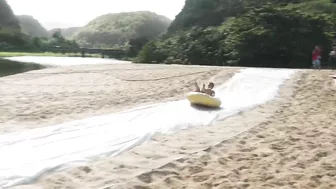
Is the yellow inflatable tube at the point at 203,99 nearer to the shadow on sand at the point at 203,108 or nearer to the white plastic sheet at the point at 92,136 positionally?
the shadow on sand at the point at 203,108

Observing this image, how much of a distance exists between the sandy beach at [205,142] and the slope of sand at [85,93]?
20mm

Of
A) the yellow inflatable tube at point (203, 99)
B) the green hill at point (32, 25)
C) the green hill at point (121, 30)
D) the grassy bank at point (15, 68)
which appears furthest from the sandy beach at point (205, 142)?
the green hill at point (32, 25)

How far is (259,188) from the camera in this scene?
14.1 feet

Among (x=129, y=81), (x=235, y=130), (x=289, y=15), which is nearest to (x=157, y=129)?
(x=235, y=130)

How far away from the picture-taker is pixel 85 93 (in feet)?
34.4

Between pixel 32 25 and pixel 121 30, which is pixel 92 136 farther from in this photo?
pixel 32 25

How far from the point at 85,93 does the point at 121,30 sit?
2232 inches

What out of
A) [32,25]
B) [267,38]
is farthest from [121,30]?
[267,38]

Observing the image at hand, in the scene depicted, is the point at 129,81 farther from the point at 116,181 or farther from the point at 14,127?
the point at 116,181

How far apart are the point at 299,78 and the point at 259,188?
8.95m

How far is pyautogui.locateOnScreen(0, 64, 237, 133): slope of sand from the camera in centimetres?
759

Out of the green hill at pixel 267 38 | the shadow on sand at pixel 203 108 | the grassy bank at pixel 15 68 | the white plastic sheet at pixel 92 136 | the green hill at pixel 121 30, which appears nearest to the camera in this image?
the white plastic sheet at pixel 92 136

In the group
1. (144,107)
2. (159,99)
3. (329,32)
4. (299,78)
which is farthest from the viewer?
(329,32)

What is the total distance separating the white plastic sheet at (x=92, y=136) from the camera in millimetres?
4570
